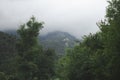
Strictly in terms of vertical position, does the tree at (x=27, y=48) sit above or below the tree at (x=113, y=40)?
above

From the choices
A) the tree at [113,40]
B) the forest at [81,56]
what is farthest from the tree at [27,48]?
the tree at [113,40]

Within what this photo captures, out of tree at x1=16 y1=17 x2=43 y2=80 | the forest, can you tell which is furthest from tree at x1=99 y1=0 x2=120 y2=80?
tree at x1=16 y1=17 x2=43 y2=80

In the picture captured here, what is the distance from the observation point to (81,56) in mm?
47719

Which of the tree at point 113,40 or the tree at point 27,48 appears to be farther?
the tree at point 27,48

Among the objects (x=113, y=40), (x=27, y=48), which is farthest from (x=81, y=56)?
(x=27, y=48)

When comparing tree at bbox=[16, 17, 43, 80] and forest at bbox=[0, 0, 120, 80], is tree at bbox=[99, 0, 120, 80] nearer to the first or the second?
forest at bbox=[0, 0, 120, 80]

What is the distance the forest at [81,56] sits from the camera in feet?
104

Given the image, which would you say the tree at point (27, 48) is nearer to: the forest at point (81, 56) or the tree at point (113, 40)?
the forest at point (81, 56)

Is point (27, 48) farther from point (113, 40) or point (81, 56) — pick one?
point (113, 40)

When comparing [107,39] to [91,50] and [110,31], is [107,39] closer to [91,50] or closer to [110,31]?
[110,31]

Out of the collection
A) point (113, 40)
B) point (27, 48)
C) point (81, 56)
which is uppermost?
point (27, 48)

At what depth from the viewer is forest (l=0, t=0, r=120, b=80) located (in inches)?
1254

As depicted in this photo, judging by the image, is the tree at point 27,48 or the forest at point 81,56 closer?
the forest at point 81,56

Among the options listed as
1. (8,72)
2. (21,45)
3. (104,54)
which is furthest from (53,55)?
(104,54)
